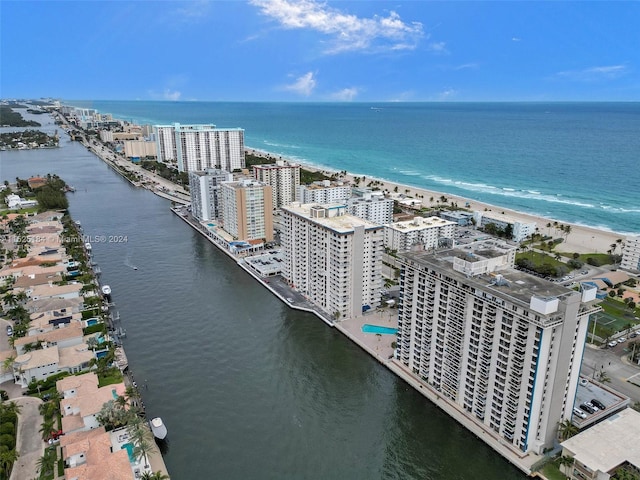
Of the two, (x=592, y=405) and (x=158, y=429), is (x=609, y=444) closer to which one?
(x=592, y=405)

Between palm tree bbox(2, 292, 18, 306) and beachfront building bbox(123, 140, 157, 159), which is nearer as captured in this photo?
palm tree bbox(2, 292, 18, 306)

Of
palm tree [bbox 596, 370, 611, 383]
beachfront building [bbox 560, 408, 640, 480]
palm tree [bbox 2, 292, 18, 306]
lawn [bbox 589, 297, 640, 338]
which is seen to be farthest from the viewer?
palm tree [bbox 2, 292, 18, 306]

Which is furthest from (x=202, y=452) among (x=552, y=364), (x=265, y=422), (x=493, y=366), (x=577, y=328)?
(x=577, y=328)

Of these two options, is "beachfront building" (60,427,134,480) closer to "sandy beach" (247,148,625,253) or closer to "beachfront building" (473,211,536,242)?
"beachfront building" (473,211,536,242)

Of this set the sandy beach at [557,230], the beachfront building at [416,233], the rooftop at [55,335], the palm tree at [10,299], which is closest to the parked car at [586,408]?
the beachfront building at [416,233]

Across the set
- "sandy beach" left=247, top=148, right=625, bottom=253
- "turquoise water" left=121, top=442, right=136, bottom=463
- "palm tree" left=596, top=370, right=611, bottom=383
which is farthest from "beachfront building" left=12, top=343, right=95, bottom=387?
"sandy beach" left=247, top=148, right=625, bottom=253

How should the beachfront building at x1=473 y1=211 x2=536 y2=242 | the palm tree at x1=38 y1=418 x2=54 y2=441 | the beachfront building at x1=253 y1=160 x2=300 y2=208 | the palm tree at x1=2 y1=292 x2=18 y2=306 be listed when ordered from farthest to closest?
the beachfront building at x1=253 y1=160 x2=300 y2=208 → the beachfront building at x1=473 y1=211 x2=536 y2=242 → the palm tree at x1=2 y1=292 x2=18 y2=306 → the palm tree at x1=38 y1=418 x2=54 y2=441

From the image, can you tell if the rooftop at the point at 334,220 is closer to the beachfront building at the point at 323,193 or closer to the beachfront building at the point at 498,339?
the beachfront building at the point at 498,339
